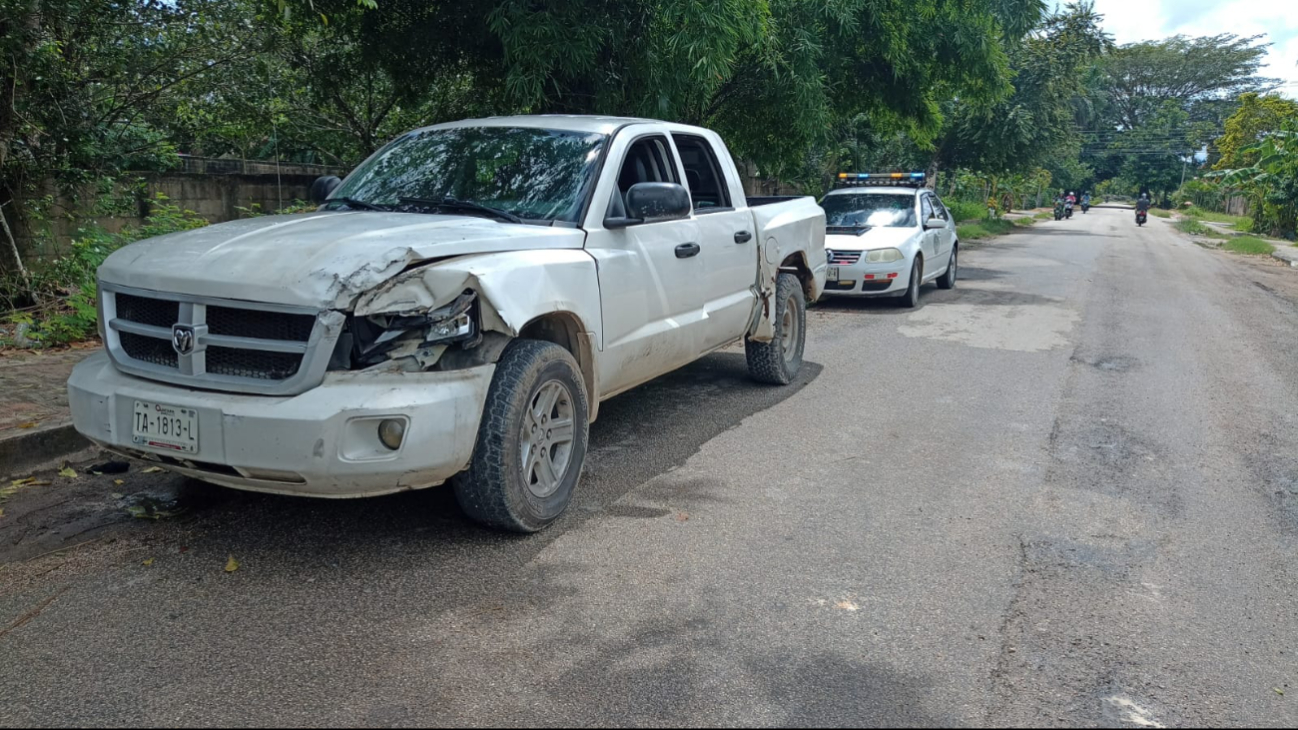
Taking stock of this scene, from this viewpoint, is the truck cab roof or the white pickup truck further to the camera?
the truck cab roof

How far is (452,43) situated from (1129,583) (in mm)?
8512

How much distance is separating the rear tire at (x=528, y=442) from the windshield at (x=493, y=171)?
0.90m

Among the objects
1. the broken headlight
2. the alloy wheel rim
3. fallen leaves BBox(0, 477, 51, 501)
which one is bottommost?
fallen leaves BBox(0, 477, 51, 501)

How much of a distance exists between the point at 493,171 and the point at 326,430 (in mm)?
2087

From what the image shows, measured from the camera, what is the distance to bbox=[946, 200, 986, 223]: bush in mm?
35031

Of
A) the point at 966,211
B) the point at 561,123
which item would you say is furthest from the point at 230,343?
the point at 966,211

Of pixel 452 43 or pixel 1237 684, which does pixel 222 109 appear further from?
pixel 1237 684

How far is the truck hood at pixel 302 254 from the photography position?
12.3 ft

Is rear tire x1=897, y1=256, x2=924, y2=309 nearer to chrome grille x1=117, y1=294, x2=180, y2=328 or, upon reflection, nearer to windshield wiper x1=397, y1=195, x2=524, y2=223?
windshield wiper x1=397, y1=195, x2=524, y2=223

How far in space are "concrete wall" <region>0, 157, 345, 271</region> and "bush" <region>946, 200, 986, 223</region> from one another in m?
26.5

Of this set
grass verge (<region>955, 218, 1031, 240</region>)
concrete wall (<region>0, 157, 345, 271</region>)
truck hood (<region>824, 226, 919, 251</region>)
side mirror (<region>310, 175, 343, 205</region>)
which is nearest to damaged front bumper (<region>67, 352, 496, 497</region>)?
side mirror (<region>310, 175, 343, 205</region>)

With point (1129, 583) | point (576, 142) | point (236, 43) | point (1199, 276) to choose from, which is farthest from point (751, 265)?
point (1199, 276)

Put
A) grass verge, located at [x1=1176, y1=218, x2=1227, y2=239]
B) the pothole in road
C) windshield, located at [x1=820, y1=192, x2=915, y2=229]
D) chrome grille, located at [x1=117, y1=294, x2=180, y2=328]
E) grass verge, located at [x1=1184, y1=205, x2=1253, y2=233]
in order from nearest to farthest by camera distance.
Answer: chrome grille, located at [x1=117, y1=294, x2=180, y2=328], the pothole in road, windshield, located at [x1=820, y1=192, x2=915, y2=229], grass verge, located at [x1=1176, y1=218, x2=1227, y2=239], grass verge, located at [x1=1184, y1=205, x2=1253, y2=233]

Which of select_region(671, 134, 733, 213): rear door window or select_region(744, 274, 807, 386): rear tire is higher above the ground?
select_region(671, 134, 733, 213): rear door window
